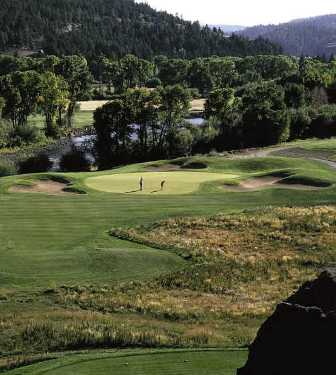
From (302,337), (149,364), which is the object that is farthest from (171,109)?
(302,337)

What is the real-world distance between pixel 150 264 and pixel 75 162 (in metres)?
45.9

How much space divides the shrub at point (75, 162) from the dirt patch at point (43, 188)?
23620mm

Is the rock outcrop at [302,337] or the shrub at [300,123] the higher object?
the shrub at [300,123]

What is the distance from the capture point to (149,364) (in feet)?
52.0

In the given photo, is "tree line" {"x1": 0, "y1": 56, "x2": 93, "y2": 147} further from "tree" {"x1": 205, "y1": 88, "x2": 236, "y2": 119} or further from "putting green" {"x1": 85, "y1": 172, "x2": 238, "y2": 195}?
"putting green" {"x1": 85, "y1": 172, "x2": 238, "y2": 195}

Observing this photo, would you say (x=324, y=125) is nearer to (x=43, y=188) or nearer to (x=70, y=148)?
(x=70, y=148)

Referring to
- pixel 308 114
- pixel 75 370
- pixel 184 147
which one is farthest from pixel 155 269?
pixel 308 114

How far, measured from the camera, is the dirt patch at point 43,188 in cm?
4581

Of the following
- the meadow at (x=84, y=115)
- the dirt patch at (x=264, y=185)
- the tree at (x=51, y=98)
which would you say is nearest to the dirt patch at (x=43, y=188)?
the dirt patch at (x=264, y=185)

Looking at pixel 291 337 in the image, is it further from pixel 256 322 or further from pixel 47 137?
pixel 47 137

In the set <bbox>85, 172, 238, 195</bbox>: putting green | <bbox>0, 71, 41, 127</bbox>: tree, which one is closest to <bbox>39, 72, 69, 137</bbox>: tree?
<bbox>0, 71, 41, 127</bbox>: tree

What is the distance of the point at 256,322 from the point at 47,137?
78864mm

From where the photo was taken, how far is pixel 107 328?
843 inches

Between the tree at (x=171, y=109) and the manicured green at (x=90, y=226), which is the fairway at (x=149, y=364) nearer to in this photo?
the manicured green at (x=90, y=226)
